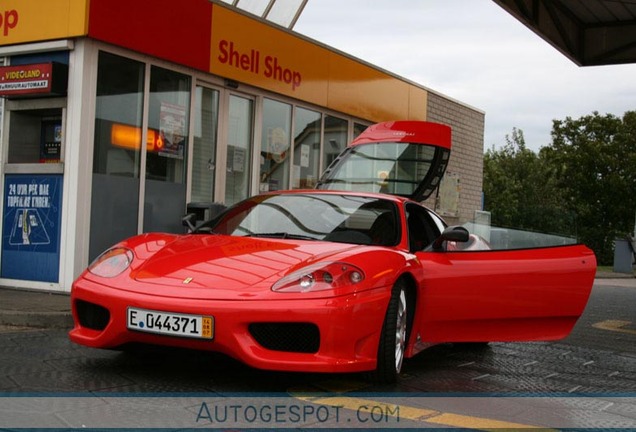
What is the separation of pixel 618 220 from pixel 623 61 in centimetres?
3787

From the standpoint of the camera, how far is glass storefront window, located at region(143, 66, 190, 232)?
9961mm

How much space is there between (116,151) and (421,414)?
6478mm

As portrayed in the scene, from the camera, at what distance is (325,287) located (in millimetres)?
4277

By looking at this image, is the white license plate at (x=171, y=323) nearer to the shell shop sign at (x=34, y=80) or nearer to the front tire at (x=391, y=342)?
the front tire at (x=391, y=342)

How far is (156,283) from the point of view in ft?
14.5

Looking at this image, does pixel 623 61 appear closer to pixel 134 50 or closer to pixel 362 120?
pixel 362 120

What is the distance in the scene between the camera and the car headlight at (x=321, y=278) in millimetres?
4273

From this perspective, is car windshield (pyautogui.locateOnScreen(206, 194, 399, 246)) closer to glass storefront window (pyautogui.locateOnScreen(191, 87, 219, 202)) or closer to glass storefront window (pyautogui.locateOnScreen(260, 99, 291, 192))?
glass storefront window (pyautogui.locateOnScreen(191, 87, 219, 202))

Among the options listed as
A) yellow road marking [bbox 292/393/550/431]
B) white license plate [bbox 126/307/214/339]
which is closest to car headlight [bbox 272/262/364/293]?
white license plate [bbox 126/307/214/339]

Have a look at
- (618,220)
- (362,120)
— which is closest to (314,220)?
(362,120)

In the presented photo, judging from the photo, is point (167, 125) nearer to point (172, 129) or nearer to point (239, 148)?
point (172, 129)

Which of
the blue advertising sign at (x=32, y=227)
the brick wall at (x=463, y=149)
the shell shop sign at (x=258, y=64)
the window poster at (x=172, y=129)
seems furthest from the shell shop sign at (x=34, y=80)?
the brick wall at (x=463, y=149)

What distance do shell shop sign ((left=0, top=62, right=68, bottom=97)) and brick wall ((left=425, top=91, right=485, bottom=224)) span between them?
9840 millimetres

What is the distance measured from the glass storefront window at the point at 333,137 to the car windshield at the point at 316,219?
812cm
